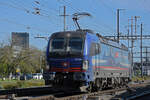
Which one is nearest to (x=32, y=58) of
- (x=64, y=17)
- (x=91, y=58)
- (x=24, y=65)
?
(x=24, y=65)

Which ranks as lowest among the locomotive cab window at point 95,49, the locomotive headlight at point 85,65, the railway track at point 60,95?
the railway track at point 60,95

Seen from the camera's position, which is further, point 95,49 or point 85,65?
point 95,49

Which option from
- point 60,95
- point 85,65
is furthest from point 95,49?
point 60,95

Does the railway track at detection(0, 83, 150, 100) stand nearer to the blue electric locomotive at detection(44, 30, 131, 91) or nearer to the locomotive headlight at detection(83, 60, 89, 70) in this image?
the blue electric locomotive at detection(44, 30, 131, 91)

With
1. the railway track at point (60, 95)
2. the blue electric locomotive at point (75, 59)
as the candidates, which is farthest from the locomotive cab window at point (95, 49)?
the railway track at point (60, 95)

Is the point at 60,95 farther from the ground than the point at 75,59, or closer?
closer

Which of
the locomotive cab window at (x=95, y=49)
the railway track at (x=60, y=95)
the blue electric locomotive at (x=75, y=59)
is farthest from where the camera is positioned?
the locomotive cab window at (x=95, y=49)

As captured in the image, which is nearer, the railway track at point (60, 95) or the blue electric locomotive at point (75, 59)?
the railway track at point (60, 95)

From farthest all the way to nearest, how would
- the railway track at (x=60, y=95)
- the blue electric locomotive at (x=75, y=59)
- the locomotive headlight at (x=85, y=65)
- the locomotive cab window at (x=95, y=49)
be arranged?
the locomotive cab window at (x=95, y=49) → the blue electric locomotive at (x=75, y=59) → the locomotive headlight at (x=85, y=65) → the railway track at (x=60, y=95)

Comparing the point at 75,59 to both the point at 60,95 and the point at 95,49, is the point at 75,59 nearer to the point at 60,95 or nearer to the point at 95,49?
the point at 95,49

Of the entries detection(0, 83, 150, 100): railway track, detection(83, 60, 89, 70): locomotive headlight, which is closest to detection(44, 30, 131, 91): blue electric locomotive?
detection(83, 60, 89, 70): locomotive headlight

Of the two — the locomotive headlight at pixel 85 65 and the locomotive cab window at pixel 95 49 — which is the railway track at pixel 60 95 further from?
the locomotive cab window at pixel 95 49

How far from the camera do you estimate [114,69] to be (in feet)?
74.8

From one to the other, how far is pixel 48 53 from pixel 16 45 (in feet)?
146
